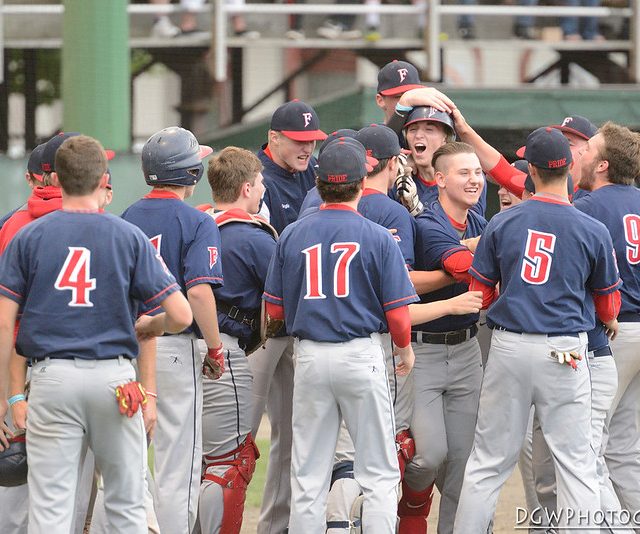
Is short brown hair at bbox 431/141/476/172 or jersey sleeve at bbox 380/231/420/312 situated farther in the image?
short brown hair at bbox 431/141/476/172

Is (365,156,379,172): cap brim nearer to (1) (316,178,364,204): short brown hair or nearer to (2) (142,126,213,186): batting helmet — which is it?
(1) (316,178,364,204): short brown hair

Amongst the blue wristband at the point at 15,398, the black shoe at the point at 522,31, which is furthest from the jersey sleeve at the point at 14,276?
the black shoe at the point at 522,31

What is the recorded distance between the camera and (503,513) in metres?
6.79

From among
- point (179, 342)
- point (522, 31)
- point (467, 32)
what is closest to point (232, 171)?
point (179, 342)

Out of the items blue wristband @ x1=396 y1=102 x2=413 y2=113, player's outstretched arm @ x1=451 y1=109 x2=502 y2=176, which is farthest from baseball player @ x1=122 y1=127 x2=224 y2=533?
player's outstretched arm @ x1=451 y1=109 x2=502 y2=176

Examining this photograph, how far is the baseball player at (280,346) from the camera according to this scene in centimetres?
575

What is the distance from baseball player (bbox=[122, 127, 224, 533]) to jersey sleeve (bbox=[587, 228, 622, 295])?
162 cm

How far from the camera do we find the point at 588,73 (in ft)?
40.0

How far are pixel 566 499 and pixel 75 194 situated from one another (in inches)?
94.1

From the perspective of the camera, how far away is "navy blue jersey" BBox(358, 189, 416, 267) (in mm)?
5406

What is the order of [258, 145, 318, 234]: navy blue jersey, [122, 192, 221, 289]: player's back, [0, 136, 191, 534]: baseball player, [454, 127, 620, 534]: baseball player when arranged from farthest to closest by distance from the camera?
1. [258, 145, 318, 234]: navy blue jersey
2. [122, 192, 221, 289]: player's back
3. [454, 127, 620, 534]: baseball player
4. [0, 136, 191, 534]: baseball player

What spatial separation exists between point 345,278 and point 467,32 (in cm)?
668

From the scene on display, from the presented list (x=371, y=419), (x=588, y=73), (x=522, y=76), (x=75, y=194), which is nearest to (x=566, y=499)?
(x=371, y=419)

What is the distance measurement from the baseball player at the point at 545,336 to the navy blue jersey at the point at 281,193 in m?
1.47
